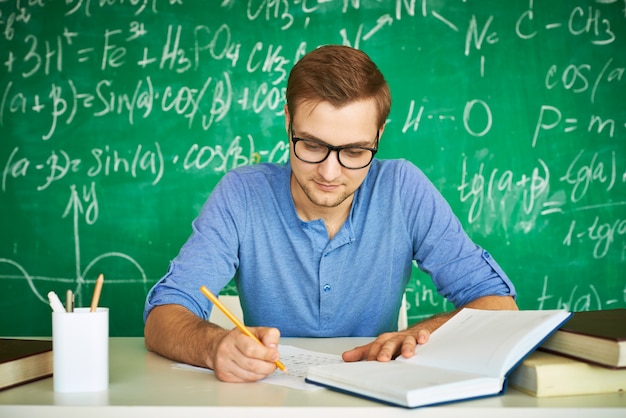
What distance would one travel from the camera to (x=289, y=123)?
1674 millimetres

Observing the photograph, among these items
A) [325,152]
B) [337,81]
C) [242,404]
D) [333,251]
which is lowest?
[242,404]

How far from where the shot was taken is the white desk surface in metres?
0.91

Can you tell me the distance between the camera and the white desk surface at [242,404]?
36.0 inches

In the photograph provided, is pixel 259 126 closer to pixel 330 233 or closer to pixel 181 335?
pixel 330 233

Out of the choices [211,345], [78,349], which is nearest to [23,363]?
[78,349]

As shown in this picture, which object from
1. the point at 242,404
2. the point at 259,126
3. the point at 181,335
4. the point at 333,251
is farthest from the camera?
the point at 259,126

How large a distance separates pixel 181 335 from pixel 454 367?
1.73 ft

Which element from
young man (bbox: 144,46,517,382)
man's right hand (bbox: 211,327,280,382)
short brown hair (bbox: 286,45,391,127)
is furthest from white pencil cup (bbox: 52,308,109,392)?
short brown hair (bbox: 286,45,391,127)

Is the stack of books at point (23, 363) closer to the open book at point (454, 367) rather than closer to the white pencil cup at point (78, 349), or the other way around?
the white pencil cup at point (78, 349)

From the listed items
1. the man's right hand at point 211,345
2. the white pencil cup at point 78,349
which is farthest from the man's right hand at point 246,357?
the white pencil cup at point 78,349

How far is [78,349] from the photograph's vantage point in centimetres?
101

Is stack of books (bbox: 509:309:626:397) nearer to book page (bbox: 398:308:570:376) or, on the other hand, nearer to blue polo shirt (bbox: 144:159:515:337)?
book page (bbox: 398:308:570:376)

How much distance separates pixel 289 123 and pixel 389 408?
35.6 inches

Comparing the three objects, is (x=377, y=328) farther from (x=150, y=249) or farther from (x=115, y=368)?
(x=150, y=249)
